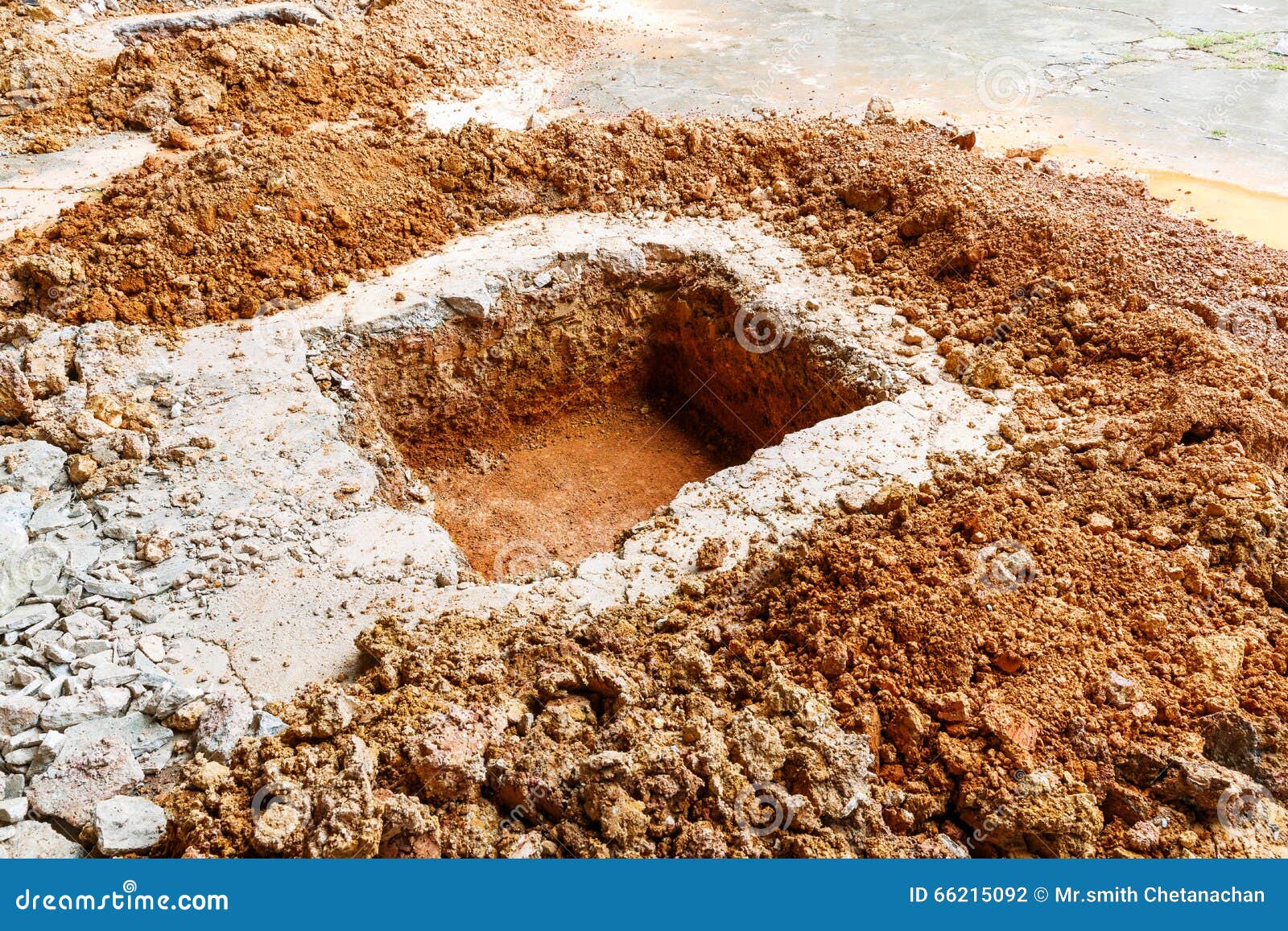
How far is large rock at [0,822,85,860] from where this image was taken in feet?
9.74

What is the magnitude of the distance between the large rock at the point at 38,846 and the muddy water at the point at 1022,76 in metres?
7.80

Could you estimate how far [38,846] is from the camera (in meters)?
3.00

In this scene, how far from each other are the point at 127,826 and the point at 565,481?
3678 millimetres

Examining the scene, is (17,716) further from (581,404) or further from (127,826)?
(581,404)

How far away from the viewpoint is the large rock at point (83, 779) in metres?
3.10

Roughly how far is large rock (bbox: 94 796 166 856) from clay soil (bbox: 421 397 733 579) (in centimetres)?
250

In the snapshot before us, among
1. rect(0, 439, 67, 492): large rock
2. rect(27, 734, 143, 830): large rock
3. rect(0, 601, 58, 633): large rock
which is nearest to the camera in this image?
rect(27, 734, 143, 830): large rock

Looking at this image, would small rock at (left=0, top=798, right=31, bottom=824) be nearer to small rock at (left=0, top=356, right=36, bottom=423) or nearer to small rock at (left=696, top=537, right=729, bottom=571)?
small rock at (left=0, top=356, right=36, bottom=423)

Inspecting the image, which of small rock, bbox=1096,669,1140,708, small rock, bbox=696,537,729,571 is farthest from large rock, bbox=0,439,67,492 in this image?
small rock, bbox=1096,669,1140,708

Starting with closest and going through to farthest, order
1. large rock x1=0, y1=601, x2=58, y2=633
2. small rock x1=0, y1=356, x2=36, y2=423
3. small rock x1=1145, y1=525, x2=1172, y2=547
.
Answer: large rock x1=0, y1=601, x2=58, y2=633
small rock x1=1145, y1=525, x2=1172, y2=547
small rock x1=0, y1=356, x2=36, y2=423

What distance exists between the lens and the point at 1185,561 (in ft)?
12.8

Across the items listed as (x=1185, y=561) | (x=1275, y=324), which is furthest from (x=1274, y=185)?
(x=1185, y=561)

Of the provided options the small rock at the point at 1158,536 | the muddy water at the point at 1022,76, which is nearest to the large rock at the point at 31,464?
the small rock at the point at 1158,536

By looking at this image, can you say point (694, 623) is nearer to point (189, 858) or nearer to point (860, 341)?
point (189, 858)
